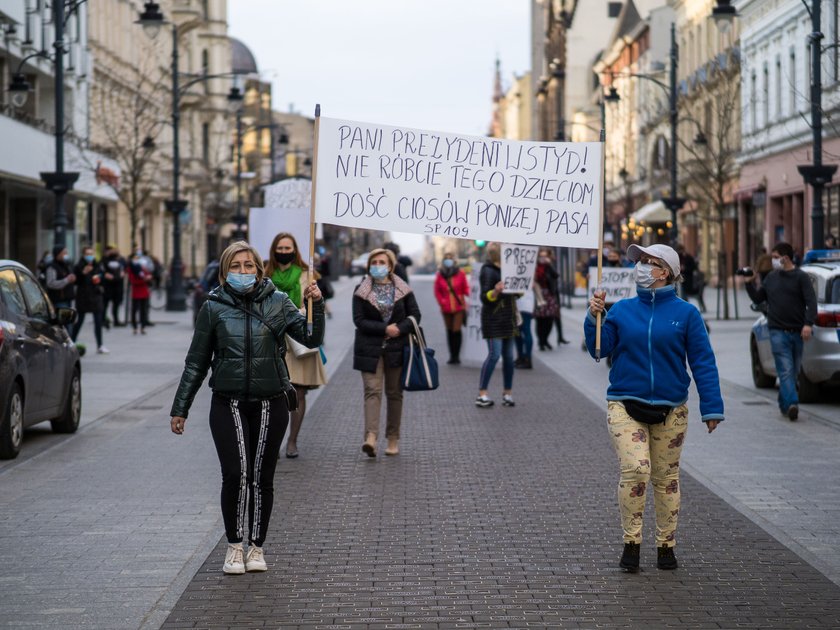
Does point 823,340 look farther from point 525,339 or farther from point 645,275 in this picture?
point 645,275

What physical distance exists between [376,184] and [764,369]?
9646mm

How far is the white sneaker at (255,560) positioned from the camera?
26.1ft

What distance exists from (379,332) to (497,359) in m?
4.32

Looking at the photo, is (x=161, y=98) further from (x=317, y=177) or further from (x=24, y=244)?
(x=317, y=177)

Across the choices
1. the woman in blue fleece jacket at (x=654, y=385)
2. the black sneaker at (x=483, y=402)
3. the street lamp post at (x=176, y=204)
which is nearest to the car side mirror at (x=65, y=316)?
the black sneaker at (x=483, y=402)

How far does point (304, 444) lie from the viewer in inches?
529

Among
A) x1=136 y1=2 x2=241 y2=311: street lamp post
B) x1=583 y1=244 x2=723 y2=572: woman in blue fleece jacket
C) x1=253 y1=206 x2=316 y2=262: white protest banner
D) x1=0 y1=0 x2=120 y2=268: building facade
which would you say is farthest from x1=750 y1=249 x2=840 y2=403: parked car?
x1=136 y1=2 x2=241 y2=311: street lamp post

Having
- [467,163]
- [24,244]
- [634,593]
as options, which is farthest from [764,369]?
[24,244]

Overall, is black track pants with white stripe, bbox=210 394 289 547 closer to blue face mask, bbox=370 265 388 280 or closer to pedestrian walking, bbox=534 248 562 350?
blue face mask, bbox=370 265 388 280

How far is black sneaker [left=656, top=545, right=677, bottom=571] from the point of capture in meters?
7.94

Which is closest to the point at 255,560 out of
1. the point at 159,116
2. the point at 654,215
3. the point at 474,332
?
the point at 474,332

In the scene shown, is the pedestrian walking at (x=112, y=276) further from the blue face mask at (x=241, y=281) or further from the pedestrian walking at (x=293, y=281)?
the blue face mask at (x=241, y=281)

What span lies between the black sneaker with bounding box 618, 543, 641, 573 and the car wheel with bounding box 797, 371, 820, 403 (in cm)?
956

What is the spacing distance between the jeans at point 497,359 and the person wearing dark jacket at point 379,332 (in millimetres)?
4133
